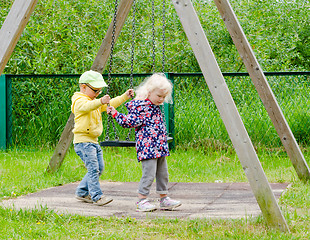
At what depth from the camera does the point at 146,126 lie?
14.5 ft

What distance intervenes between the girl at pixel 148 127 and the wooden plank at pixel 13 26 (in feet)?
3.31

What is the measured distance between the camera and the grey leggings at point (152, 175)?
4.39 m

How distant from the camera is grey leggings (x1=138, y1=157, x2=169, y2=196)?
4391 mm

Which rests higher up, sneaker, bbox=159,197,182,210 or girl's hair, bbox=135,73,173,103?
girl's hair, bbox=135,73,173,103

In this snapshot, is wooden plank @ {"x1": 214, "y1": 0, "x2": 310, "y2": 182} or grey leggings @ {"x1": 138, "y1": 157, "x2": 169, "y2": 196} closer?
grey leggings @ {"x1": 138, "y1": 157, "x2": 169, "y2": 196}

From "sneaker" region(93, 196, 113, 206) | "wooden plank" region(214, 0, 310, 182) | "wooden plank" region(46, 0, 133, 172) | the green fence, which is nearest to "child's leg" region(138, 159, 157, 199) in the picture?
"sneaker" region(93, 196, 113, 206)

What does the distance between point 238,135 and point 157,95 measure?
1056 millimetres

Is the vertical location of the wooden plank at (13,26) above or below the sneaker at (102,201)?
above

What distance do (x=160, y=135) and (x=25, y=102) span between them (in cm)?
499

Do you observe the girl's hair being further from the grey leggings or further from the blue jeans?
the blue jeans

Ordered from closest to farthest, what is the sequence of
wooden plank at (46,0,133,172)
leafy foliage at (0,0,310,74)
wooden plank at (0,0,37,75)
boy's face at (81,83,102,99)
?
wooden plank at (0,0,37,75) → boy's face at (81,83,102,99) → wooden plank at (46,0,133,172) → leafy foliage at (0,0,310,74)

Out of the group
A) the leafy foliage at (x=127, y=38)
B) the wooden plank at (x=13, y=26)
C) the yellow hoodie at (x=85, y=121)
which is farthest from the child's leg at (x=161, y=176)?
the leafy foliage at (x=127, y=38)

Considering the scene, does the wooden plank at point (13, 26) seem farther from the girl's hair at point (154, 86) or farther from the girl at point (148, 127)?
the girl's hair at point (154, 86)

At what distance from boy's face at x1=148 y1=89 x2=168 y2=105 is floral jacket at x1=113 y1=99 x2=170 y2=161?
0.05 meters
